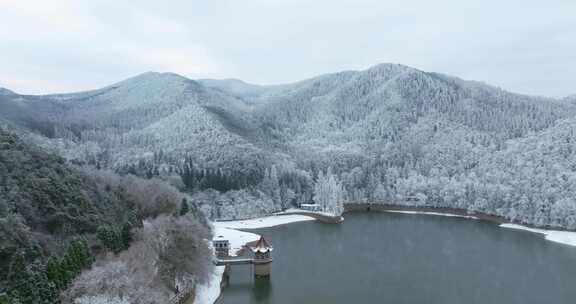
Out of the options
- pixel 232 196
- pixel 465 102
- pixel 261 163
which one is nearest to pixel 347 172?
pixel 261 163

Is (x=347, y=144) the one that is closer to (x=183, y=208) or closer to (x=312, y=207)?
(x=312, y=207)

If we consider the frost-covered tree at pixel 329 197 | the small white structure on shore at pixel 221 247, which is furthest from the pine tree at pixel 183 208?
the frost-covered tree at pixel 329 197

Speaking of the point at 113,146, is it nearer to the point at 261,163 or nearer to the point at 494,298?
the point at 261,163

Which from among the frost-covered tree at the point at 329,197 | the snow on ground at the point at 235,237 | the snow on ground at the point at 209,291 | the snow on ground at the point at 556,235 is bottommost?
the snow on ground at the point at 209,291

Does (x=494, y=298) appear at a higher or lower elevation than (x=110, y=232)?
lower

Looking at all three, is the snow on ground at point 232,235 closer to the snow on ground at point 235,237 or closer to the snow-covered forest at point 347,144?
the snow on ground at point 235,237
